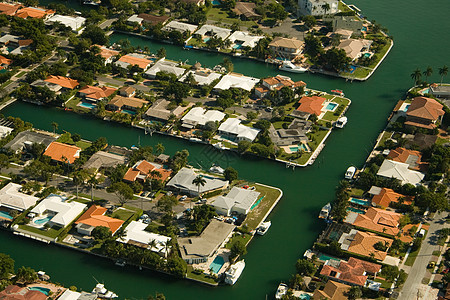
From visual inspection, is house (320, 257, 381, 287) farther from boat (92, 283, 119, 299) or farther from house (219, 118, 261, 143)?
house (219, 118, 261, 143)

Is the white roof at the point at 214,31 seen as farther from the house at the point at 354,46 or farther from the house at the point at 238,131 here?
the house at the point at 238,131

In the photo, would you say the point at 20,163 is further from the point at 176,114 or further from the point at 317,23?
the point at 317,23

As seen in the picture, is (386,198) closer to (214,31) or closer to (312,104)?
(312,104)

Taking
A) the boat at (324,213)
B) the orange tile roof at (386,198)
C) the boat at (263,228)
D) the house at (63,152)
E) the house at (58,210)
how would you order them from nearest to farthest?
the house at (58,210) → the boat at (263,228) → the boat at (324,213) → the orange tile roof at (386,198) → the house at (63,152)

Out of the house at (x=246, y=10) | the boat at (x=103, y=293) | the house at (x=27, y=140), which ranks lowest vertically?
the boat at (x=103, y=293)

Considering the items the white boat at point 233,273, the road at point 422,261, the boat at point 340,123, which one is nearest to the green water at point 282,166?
the white boat at point 233,273

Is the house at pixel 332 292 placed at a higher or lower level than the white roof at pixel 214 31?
lower

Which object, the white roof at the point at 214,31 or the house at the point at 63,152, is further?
the white roof at the point at 214,31
